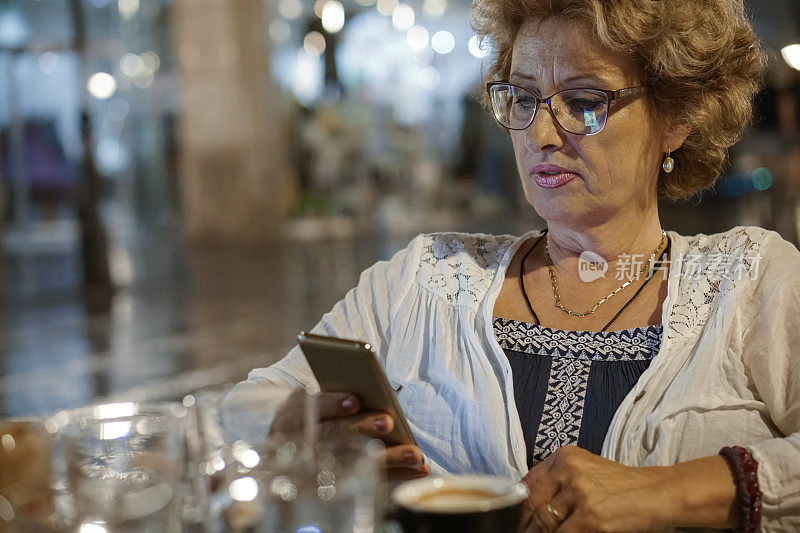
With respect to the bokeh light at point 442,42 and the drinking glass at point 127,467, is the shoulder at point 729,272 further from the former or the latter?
the bokeh light at point 442,42

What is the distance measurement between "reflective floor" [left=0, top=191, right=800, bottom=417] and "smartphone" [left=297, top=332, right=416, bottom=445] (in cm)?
102

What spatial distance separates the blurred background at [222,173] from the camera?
5500mm

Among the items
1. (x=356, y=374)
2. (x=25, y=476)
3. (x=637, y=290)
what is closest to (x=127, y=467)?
(x=25, y=476)

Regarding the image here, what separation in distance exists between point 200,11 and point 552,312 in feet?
38.5

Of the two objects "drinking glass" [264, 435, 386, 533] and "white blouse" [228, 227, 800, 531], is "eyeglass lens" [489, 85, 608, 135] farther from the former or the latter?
"drinking glass" [264, 435, 386, 533]

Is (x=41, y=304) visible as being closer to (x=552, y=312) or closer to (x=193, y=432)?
(x=552, y=312)

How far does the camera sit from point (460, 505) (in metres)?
0.97

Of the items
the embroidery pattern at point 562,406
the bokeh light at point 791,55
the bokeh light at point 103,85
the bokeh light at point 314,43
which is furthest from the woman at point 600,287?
the bokeh light at point 314,43

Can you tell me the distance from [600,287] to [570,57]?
469 mm

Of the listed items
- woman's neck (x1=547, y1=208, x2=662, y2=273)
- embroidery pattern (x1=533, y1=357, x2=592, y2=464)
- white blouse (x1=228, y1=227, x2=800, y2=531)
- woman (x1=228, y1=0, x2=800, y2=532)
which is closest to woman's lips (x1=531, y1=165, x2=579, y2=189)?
woman (x1=228, y1=0, x2=800, y2=532)

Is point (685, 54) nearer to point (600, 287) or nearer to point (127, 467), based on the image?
point (600, 287)

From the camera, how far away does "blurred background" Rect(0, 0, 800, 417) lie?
18.0 ft

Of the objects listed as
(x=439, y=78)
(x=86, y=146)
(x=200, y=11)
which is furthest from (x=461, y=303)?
(x=439, y=78)

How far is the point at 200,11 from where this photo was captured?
12688 millimetres
